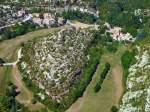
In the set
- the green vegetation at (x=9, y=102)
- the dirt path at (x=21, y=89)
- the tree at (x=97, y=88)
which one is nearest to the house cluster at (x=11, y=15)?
the dirt path at (x=21, y=89)

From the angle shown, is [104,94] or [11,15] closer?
[104,94]

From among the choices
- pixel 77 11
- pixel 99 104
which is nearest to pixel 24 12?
pixel 77 11

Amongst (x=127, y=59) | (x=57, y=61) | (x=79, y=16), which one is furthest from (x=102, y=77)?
(x=79, y=16)

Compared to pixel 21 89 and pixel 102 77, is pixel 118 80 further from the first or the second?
pixel 21 89

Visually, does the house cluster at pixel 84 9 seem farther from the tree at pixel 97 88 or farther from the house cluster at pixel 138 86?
the tree at pixel 97 88

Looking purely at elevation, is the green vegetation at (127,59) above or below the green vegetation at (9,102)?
above

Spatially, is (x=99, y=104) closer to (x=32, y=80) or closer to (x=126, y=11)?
(x=32, y=80)
